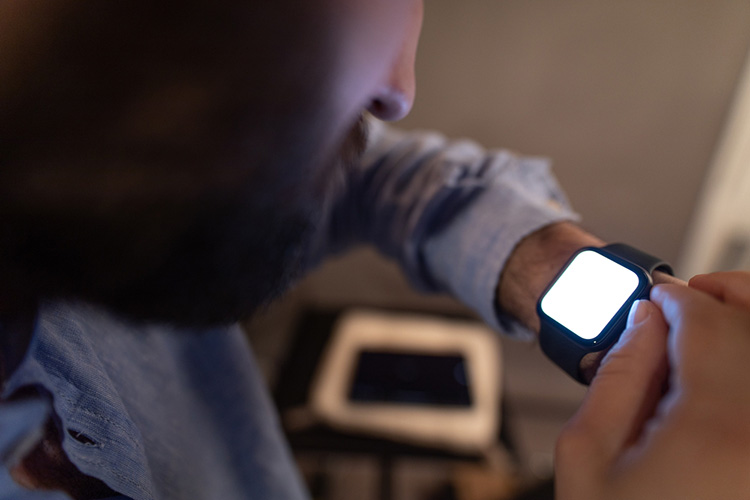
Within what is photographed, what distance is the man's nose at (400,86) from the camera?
0.32 m

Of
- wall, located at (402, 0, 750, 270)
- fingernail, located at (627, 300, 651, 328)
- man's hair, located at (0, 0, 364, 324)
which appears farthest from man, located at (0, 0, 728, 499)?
wall, located at (402, 0, 750, 270)

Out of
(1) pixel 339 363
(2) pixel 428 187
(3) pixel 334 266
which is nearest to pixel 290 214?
(2) pixel 428 187

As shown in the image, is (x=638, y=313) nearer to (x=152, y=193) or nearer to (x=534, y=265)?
(x=534, y=265)

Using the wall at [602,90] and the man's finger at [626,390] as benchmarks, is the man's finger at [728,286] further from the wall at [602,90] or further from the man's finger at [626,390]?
the wall at [602,90]

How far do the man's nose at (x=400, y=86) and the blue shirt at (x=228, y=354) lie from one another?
Result: 0.58ft

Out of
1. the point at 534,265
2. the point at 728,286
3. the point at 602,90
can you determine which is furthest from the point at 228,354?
the point at 602,90

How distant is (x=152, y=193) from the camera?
24 centimetres

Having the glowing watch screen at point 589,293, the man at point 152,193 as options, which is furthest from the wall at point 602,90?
the glowing watch screen at point 589,293

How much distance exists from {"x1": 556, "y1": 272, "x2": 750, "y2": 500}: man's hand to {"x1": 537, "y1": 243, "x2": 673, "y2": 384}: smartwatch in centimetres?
4

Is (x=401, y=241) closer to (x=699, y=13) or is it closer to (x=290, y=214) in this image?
(x=290, y=214)

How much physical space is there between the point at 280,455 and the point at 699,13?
49.5 inches

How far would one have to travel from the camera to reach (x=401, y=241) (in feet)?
1.79

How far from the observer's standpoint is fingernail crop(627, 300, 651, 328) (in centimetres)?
28

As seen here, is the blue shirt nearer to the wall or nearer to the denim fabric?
the denim fabric
